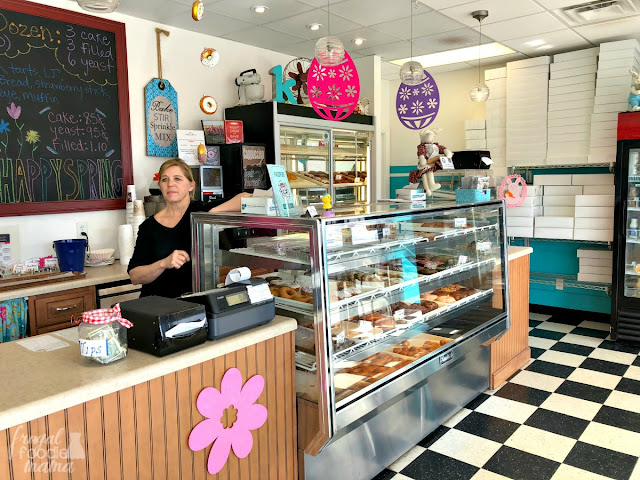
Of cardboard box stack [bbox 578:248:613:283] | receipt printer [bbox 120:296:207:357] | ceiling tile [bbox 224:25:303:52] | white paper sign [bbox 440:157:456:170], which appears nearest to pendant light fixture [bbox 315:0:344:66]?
white paper sign [bbox 440:157:456:170]

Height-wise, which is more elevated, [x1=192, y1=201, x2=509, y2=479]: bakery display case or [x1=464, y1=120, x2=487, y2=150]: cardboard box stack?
[x1=464, y1=120, x2=487, y2=150]: cardboard box stack

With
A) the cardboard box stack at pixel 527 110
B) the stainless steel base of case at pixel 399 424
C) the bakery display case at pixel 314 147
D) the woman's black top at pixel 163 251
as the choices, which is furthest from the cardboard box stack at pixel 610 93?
the woman's black top at pixel 163 251

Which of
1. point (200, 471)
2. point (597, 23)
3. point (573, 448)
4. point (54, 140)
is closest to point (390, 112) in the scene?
point (597, 23)

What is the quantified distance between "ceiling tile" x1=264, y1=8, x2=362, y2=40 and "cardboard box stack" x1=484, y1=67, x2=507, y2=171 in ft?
6.98

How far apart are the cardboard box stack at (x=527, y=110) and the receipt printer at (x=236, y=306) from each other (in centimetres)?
479

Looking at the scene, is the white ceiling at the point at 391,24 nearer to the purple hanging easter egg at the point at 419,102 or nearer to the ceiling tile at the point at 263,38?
the ceiling tile at the point at 263,38

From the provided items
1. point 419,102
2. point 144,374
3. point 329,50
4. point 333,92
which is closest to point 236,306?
point 144,374

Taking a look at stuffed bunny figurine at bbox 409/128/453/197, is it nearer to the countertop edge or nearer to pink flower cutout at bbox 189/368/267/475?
the countertop edge

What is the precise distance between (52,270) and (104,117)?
1360 millimetres

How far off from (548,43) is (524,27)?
2.44ft

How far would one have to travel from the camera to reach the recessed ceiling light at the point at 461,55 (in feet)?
19.2

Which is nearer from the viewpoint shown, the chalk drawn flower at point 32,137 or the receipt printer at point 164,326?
the receipt printer at point 164,326

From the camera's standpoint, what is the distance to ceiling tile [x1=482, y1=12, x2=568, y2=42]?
15.2ft

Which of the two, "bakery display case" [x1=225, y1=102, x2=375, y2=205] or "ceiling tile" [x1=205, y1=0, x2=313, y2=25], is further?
"bakery display case" [x1=225, y1=102, x2=375, y2=205]
